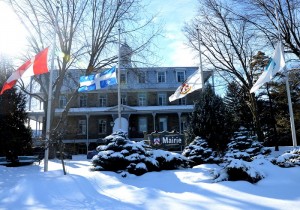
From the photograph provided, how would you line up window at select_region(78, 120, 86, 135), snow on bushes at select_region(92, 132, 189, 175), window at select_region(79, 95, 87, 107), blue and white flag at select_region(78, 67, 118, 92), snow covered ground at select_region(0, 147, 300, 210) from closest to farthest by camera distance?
snow covered ground at select_region(0, 147, 300, 210) < snow on bushes at select_region(92, 132, 189, 175) < blue and white flag at select_region(78, 67, 118, 92) < window at select_region(78, 120, 86, 135) < window at select_region(79, 95, 87, 107)

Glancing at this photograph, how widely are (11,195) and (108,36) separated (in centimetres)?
1604

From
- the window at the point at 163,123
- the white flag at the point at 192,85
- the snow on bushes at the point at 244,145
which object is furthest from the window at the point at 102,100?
the snow on bushes at the point at 244,145

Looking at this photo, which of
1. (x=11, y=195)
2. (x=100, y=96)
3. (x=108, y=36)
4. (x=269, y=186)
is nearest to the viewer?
(x=269, y=186)

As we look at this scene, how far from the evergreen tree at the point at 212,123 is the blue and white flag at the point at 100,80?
485 cm

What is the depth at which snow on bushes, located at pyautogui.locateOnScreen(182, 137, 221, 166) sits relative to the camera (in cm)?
1170

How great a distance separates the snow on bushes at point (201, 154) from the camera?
38.4ft

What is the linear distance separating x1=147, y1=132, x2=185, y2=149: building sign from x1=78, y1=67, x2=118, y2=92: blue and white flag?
11.5 feet

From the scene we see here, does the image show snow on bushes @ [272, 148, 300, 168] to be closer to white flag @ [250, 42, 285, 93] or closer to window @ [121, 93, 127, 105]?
white flag @ [250, 42, 285, 93]

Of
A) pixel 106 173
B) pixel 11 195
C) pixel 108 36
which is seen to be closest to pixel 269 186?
pixel 106 173

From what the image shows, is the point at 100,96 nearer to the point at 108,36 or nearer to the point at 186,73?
the point at 186,73

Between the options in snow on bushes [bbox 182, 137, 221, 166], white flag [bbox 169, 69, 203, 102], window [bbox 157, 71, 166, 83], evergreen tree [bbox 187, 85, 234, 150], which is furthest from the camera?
window [bbox 157, 71, 166, 83]

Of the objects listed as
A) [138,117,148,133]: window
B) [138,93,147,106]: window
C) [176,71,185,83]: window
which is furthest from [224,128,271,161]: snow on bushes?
[176,71,185,83]: window

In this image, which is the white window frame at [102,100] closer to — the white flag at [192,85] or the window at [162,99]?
the window at [162,99]

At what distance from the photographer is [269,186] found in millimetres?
7184
